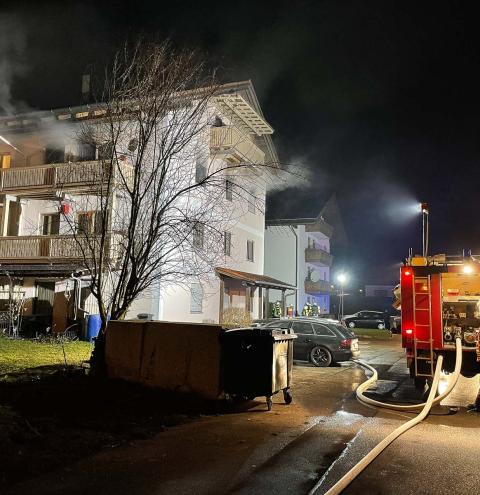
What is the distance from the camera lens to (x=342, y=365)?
48.3 ft

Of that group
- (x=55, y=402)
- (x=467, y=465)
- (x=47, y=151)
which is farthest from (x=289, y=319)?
(x=47, y=151)

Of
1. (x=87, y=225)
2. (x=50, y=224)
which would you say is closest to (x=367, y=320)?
(x=50, y=224)

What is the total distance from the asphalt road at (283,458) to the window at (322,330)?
5.93m

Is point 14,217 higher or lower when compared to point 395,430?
higher

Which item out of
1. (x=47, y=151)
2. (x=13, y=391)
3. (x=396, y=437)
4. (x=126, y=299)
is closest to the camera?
(x=396, y=437)

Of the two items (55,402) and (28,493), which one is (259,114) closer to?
(55,402)

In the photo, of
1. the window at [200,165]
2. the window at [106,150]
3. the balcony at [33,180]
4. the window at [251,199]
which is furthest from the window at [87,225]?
the balcony at [33,180]

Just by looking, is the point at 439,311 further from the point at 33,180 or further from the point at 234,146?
the point at 33,180

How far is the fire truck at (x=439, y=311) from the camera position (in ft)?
30.7

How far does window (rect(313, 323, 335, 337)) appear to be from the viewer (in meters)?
14.5

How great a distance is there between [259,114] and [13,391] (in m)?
18.3

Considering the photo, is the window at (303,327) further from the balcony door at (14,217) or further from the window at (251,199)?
the balcony door at (14,217)

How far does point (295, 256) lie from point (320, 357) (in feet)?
71.6

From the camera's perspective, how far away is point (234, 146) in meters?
17.2
